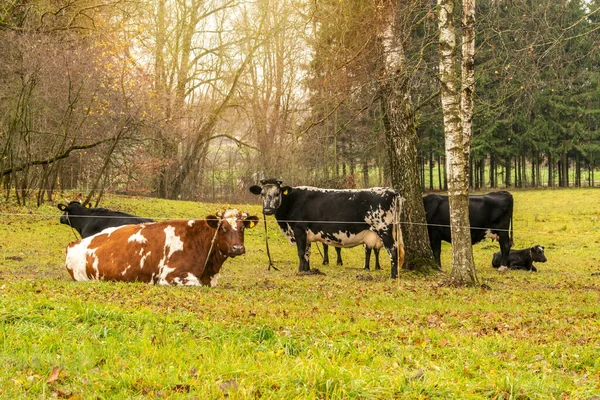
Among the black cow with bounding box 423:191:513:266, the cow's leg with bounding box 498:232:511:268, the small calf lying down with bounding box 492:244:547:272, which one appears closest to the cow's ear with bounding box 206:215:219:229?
the black cow with bounding box 423:191:513:266

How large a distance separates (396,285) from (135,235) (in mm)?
5185

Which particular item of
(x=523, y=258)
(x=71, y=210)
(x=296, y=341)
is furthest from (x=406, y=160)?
(x=296, y=341)

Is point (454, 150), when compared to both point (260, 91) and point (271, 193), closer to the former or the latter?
point (271, 193)

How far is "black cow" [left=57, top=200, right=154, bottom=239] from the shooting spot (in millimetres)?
15938

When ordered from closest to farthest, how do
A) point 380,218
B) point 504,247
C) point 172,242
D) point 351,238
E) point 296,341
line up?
point 296,341 < point 172,242 < point 380,218 < point 351,238 < point 504,247

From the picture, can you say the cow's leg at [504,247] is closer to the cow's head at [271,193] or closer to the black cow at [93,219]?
the cow's head at [271,193]

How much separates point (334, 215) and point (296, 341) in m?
10.4

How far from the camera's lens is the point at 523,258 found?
18.9 meters

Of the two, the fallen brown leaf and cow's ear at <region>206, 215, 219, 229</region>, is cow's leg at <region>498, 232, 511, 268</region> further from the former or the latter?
the fallen brown leaf

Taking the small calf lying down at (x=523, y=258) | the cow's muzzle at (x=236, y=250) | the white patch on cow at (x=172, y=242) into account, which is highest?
the white patch on cow at (x=172, y=242)

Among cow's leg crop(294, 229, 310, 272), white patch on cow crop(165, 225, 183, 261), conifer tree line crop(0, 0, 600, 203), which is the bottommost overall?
cow's leg crop(294, 229, 310, 272)

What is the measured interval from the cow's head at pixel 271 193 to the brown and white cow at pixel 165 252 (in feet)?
15.5

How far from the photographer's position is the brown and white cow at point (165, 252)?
39.0 ft

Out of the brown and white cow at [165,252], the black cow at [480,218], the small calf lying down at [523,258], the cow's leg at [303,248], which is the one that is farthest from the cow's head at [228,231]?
the small calf lying down at [523,258]
